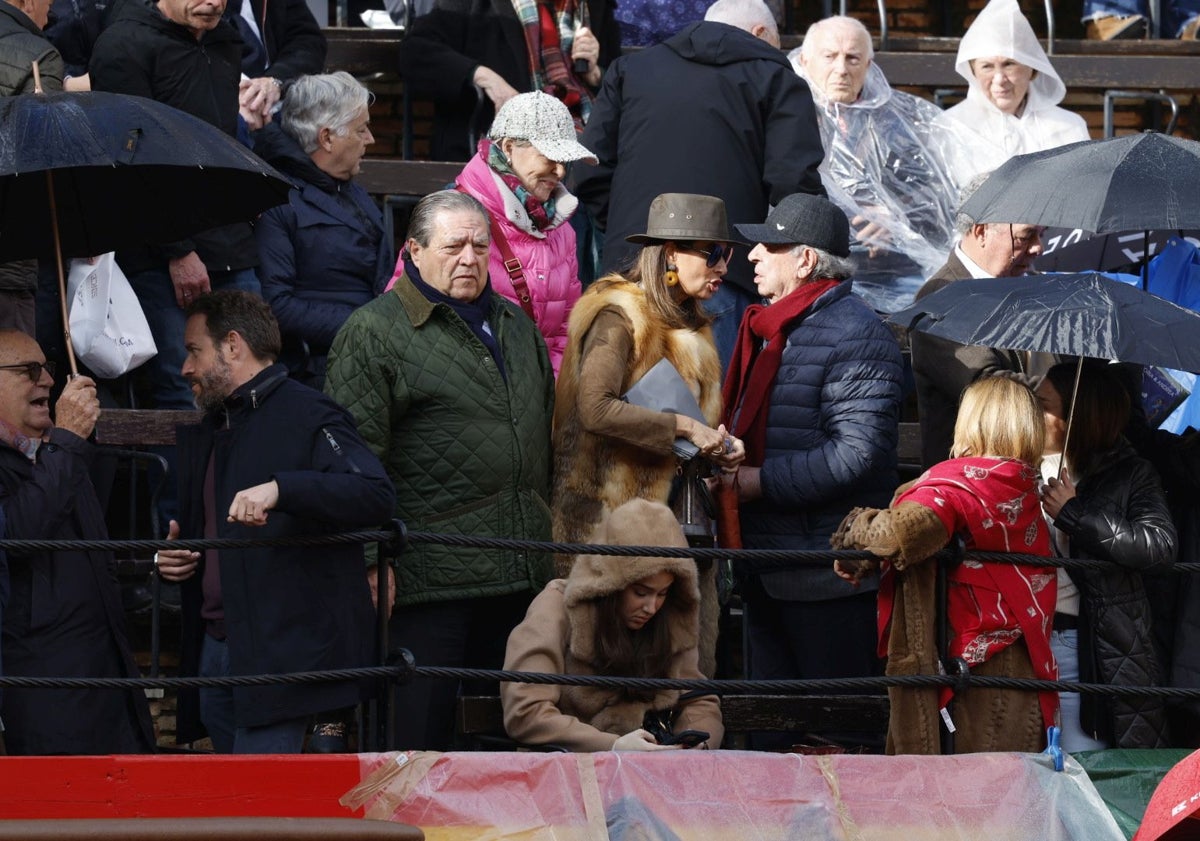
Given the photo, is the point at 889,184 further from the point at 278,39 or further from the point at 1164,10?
the point at 1164,10

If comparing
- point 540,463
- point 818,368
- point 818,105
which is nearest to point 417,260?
point 540,463

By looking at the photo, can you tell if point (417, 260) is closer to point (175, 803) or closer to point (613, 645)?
point (613, 645)

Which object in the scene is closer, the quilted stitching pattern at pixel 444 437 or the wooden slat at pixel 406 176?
the quilted stitching pattern at pixel 444 437

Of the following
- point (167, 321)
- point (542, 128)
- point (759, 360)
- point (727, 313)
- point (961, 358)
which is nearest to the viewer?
point (759, 360)

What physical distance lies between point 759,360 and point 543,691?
4.52 feet

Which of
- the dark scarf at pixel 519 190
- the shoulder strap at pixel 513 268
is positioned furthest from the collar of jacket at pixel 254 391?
the dark scarf at pixel 519 190

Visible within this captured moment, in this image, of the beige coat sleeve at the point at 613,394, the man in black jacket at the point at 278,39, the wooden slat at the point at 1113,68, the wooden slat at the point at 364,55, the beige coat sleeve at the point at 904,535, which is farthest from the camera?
the wooden slat at the point at 1113,68

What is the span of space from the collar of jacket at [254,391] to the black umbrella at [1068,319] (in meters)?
1.75

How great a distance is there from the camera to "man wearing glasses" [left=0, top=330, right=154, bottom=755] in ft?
18.9

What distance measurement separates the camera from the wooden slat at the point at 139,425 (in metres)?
7.54

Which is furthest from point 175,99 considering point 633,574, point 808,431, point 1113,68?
point 1113,68

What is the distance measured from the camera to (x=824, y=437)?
667cm

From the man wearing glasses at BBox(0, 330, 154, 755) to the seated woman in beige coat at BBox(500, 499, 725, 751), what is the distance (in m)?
1.07

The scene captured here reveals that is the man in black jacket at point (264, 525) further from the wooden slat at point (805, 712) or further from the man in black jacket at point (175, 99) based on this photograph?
the man in black jacket at point (175, 99)
